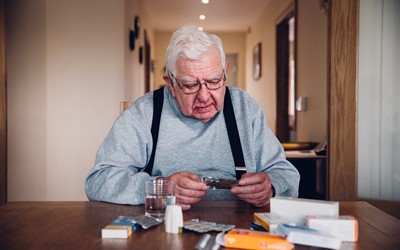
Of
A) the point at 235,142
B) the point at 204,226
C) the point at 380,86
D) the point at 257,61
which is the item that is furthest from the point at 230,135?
the point at 257,61

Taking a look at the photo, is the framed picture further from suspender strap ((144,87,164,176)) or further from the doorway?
suspender strap ((144,87,164,176))

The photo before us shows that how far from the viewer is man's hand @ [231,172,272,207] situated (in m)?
1.38

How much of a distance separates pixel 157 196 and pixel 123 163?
0.37 m

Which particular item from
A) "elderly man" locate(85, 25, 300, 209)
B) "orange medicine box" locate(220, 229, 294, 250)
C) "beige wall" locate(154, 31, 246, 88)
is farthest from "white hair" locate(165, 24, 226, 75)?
"beige wall" locate(154, 31, 246, 88)

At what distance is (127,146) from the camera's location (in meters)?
1.66

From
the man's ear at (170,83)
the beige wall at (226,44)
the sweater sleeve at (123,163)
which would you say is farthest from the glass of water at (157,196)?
the beige wall at (226,44)

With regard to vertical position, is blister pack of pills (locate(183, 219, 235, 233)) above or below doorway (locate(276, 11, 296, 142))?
below

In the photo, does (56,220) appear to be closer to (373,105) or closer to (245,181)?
(245,181)

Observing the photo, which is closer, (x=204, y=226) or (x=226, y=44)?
(x=204, y=226)

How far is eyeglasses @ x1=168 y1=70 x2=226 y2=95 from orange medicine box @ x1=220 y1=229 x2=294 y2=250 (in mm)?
809

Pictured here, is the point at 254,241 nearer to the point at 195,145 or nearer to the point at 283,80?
the point at 195,145

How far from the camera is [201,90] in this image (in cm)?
168

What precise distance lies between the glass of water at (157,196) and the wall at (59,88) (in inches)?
118

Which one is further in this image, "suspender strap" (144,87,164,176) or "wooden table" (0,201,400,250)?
"suspender strap" (144,87,164,176)
